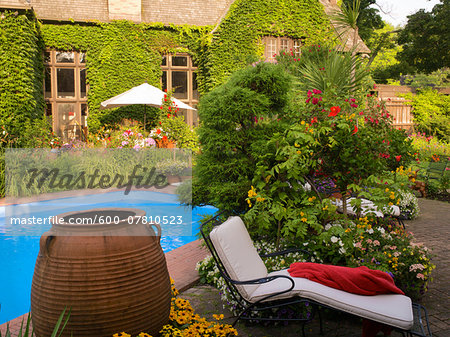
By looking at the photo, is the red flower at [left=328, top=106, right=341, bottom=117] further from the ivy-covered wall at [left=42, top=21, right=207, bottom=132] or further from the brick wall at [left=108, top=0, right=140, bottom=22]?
the brick wall at [left=108, top=0, right=140, bottom=22]

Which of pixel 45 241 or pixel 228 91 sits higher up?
pixel 228 91

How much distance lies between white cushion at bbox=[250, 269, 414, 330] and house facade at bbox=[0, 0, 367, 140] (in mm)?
10525

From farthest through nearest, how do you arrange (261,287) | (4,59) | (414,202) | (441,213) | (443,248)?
1. (4,59)
2. (441,213)
3. (414,202)
4. (443,248)
5. (261,287)

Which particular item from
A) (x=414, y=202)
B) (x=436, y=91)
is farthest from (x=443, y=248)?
(x=436, y=91)

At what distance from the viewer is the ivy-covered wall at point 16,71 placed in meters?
10.8

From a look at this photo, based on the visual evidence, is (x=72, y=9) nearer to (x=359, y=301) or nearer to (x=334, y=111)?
(x=334, y=111)

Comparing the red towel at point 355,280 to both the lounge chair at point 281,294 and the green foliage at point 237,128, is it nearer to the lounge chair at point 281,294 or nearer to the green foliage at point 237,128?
the lounge chair at point 281,294

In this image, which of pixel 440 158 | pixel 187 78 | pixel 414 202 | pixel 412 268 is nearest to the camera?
pixel 412 268

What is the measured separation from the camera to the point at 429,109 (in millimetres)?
17969

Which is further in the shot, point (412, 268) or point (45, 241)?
point (412, 268)

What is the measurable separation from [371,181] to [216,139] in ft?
5.45

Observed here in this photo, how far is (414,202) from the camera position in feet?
23.5

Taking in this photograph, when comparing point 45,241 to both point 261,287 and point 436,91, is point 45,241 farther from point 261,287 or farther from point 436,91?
point 436,91

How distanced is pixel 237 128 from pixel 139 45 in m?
10.9
